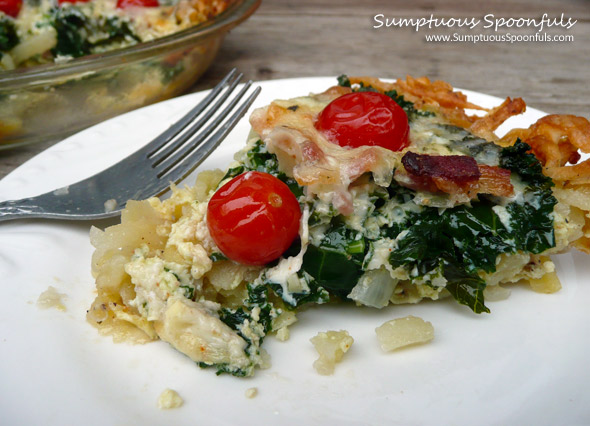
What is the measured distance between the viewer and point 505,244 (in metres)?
2.22

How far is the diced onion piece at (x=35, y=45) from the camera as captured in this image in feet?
13.7

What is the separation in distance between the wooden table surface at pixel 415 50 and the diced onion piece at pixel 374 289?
2668mm

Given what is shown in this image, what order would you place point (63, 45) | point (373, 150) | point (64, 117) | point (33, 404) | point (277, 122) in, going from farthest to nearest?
point (63, 45) → point (64, 117) → point (277, 122) → point (373, 150) → point (33, 404)

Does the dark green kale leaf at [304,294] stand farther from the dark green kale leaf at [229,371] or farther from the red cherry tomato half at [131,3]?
the red cherry tomato half at [131,3]

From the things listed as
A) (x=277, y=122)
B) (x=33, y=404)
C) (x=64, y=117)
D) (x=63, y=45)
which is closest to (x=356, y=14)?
(x=63, y=45)

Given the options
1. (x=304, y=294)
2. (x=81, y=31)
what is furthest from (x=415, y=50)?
(x=304, y=294)

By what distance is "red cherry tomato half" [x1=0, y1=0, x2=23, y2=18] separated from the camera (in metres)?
4.16

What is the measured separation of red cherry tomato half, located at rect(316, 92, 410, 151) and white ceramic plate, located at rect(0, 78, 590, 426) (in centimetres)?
65

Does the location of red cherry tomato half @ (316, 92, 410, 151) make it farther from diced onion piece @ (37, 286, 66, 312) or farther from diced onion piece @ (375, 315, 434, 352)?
diced onion piece @ (37, 286, 66, 312)

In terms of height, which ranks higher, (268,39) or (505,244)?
(505,244)

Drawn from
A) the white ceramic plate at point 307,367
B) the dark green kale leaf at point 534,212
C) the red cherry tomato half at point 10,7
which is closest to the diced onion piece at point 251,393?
the white ceramic plate at point 307,367

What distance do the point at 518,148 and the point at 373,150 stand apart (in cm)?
59

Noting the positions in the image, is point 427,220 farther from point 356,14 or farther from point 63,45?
point 356,14

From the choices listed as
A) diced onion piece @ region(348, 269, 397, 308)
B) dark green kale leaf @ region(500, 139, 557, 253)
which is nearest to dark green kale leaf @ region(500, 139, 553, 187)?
dark green kale leaf @ region(500, 139, 557, 253)
